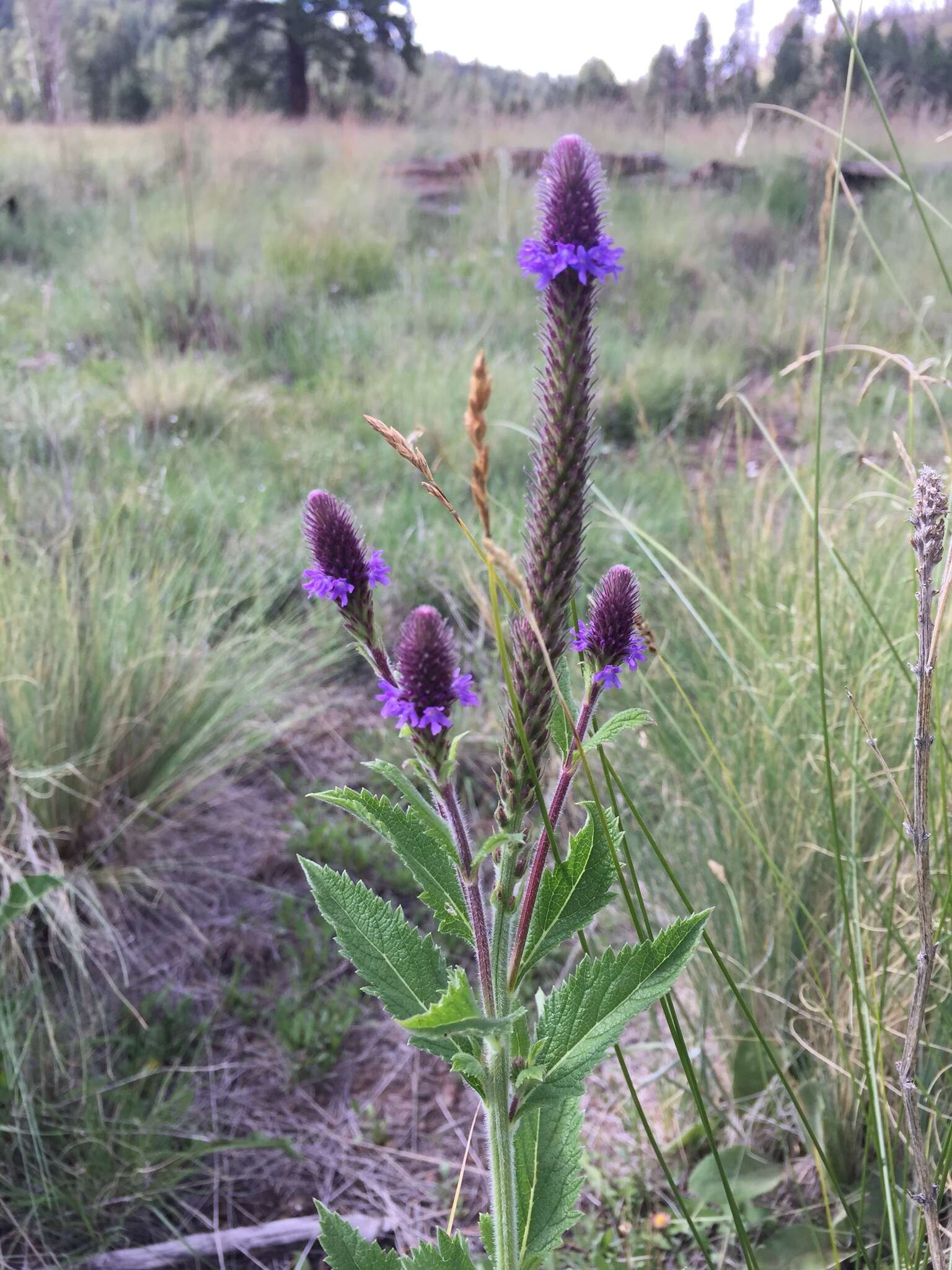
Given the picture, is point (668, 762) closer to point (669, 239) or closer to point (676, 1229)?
point (676, 1229)

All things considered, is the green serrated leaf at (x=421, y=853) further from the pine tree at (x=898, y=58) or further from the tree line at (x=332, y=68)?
the pine tree at (x=898, y=58)

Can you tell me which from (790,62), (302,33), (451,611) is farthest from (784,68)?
(451,611)

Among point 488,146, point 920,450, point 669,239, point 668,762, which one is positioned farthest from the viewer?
point 488,146

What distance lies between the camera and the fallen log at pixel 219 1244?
5.18 ft

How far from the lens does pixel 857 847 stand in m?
1.75

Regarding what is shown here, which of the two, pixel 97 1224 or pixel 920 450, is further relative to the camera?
pixel 920 450

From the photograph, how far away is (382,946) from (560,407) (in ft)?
1.57

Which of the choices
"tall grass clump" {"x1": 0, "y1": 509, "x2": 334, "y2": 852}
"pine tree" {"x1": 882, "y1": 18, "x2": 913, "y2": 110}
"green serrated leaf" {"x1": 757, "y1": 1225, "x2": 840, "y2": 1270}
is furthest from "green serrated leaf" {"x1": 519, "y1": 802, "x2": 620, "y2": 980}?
"pine tree" {"x1": 882, "y1": 18, "x2": 913, "y2": 110}

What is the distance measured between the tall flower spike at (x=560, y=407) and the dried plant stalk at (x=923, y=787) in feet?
1.02

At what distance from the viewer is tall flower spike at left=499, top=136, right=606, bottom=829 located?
0.68 metres

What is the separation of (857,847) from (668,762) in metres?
0.44

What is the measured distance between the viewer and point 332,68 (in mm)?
16812

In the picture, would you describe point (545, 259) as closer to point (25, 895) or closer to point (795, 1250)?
point (795, 1250)

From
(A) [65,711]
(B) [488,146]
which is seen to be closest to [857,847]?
(A) [65,711]
